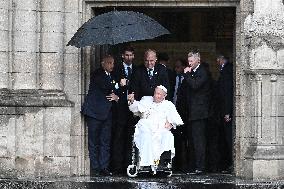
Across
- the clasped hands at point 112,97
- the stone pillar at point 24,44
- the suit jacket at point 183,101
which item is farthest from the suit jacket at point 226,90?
the stone pillar at point 24,44

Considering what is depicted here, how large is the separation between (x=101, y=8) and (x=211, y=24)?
7030mm

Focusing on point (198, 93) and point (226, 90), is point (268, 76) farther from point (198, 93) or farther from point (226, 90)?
point (198, 93)

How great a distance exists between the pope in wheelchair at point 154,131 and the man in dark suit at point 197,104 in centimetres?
54

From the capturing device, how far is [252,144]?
1881cm

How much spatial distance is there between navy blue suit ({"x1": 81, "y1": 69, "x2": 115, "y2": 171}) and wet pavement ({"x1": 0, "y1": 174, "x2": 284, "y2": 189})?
20.9 inches

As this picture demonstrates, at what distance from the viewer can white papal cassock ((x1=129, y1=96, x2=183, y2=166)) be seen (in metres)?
18.8

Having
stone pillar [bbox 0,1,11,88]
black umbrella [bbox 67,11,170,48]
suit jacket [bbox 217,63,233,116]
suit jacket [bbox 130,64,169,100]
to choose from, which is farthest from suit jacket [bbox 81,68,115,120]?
suit jacket [bbox 217,63,233,116]

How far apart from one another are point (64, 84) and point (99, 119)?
852 millimetres

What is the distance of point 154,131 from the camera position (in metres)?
18.9

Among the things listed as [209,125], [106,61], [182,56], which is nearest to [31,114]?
[106,61]

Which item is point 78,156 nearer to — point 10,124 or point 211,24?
point 10,124

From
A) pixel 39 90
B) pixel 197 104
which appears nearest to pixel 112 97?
pixel 39 90

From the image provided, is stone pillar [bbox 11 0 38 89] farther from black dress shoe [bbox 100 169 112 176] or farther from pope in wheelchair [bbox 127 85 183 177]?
A: black dress shoe [bbox 100 169 112 176]

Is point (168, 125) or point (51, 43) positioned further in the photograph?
point (51, 43)
